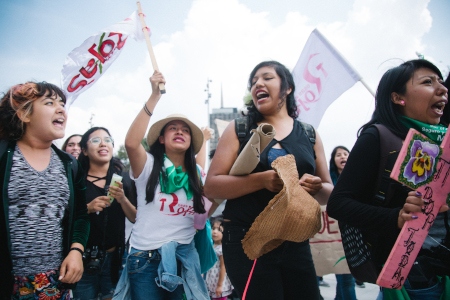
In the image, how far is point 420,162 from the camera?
1396 millimetres

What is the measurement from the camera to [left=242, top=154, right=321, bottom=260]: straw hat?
5.13ft

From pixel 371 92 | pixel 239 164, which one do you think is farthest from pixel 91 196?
pixel 371 92

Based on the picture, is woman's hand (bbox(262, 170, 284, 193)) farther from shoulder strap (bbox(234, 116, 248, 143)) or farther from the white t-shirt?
the white t-shirt

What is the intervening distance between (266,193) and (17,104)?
1599 millimetres

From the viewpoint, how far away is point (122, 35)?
387cm

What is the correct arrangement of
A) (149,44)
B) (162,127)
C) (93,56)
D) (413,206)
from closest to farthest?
1. (413,206)
2. (162,127)
3. (149,44)
4. (93,56)

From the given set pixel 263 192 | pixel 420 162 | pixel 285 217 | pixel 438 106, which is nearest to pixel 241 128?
pixel 263 192

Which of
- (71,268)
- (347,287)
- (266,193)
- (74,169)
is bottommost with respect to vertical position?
(347,287)

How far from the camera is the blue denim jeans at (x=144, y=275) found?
91.7 inches

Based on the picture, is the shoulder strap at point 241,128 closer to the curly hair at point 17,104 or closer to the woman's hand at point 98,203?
the curly hair at point 17,104

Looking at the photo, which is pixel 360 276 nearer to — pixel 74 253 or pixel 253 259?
pixel 253 259

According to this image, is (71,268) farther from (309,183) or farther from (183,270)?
(309,183)

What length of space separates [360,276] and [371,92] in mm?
3469

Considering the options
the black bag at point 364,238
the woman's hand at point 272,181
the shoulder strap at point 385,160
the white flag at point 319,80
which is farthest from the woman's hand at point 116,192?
the white flag at point 319,80
